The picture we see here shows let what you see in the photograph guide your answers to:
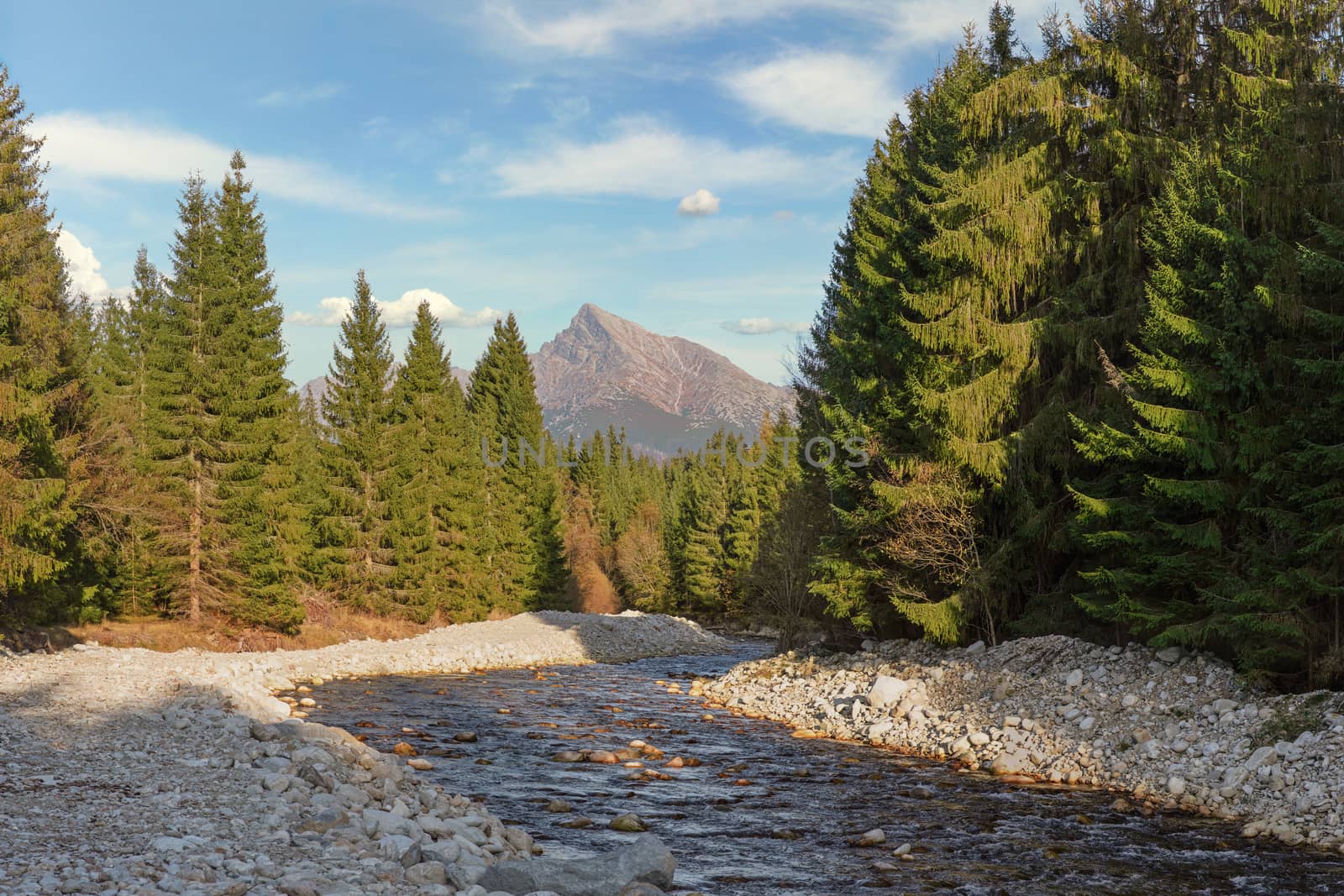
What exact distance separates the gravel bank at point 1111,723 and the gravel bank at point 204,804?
9018 mm

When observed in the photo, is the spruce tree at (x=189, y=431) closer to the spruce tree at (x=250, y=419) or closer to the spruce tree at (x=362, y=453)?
the spruce tree at (x=250, y=419)

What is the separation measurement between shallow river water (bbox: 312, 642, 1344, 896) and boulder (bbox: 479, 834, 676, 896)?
564mm

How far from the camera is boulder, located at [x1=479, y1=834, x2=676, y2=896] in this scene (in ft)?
29.6

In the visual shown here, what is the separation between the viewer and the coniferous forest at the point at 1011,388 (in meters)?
15.5

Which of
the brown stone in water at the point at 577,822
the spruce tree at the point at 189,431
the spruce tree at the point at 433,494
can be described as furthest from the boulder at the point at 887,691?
the spruce tree at the point at 433,494

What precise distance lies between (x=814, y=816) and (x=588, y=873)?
458 centimetres

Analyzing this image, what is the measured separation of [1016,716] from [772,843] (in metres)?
7.31

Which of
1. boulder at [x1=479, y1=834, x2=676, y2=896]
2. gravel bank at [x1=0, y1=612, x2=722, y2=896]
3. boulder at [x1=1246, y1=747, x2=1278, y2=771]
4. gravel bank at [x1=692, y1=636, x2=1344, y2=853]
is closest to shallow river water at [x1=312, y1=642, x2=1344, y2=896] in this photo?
boulder at [x1=479, y1=834, x2=676, y2=896]

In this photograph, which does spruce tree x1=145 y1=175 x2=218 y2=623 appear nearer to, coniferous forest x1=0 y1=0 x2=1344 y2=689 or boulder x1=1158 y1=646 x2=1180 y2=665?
coniferous forest x1=0 y1=0 x2=1344 y2=689

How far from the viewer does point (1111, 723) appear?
15.6 meters

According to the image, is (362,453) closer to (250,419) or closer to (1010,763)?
(250,419)

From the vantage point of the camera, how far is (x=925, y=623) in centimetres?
2127

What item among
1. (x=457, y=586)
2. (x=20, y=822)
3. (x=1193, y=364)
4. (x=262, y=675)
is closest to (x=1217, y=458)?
(x=1193, y=364)

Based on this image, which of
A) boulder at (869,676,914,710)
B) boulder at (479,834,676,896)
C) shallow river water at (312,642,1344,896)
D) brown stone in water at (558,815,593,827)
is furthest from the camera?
boulder at (869,676,914,710)
